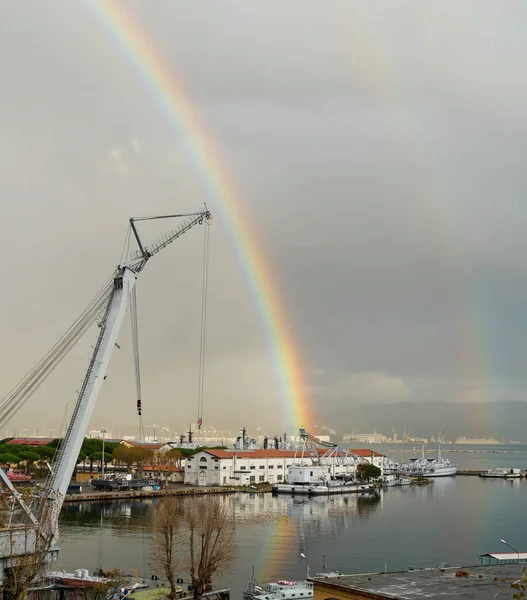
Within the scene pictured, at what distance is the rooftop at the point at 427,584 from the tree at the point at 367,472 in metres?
58.4

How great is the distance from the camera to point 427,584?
12.1m

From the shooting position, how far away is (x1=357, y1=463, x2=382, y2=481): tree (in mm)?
70625

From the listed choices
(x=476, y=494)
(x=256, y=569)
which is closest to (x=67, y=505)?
(x=256, y=569)

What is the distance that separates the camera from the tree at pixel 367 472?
70625 mm

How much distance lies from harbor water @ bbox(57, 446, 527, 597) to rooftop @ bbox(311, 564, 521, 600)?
953cm

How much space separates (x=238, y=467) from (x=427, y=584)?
5361 centimetres

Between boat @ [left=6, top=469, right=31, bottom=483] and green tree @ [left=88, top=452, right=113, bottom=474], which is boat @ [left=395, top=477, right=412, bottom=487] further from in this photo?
boat @ [left=6, top=469, right=31, bottom=483]

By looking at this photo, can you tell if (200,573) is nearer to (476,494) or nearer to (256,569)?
(256,569)

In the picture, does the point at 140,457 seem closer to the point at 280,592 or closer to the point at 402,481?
the point at 402,481

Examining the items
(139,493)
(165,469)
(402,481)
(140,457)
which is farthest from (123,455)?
(402,481)

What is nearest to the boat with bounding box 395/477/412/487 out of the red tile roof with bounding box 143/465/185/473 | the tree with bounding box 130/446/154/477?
the red tile roof with bounding box 143/465/185/473

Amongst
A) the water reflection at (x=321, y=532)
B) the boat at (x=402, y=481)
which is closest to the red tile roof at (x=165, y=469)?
the water reflection at (x=321, y=532)

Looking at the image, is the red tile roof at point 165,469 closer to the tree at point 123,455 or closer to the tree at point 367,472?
the tree at point 123,455

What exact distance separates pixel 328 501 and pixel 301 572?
33.0m
